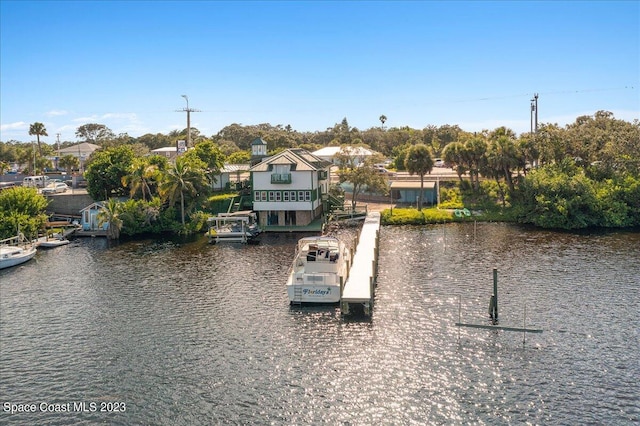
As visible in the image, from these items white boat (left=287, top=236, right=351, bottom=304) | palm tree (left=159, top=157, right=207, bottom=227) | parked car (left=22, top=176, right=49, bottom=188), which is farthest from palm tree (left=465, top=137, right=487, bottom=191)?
parked car (left=22, top=176, right=49, bottom=188)

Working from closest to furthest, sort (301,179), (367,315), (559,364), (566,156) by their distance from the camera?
(559,364), (367,315), (301,179), (566,156)

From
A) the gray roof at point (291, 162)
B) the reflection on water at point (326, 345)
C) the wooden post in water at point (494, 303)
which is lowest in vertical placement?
the reflection on water at point (326, 345)

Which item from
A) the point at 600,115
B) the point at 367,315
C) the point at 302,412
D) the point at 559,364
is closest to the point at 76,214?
the point at 367,315

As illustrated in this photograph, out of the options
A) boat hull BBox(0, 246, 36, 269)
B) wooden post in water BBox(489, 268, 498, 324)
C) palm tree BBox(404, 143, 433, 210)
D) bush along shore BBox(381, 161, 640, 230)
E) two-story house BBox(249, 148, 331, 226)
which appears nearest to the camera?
wooden post in water BBox(489, 268, 498, 324)

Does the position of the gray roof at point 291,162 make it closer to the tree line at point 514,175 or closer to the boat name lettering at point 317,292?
the tree line at point 514,175

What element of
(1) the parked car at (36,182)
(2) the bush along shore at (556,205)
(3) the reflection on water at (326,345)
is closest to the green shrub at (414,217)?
(2) the bush along shore at (556,205)

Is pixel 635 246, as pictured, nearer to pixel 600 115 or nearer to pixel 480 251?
pixel 480 251

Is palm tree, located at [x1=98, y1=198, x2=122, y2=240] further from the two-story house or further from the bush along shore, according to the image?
the bush along shore
